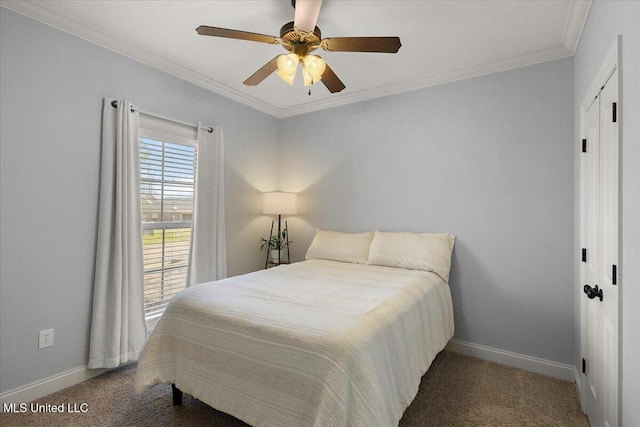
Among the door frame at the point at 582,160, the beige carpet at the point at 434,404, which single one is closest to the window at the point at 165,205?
the beige carpet at the point at 434,404

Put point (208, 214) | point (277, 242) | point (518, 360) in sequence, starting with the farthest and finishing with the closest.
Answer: point (277, 242)
point (208, 214)
point (518, 360)

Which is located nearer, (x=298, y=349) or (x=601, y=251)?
(x=298, y=349)

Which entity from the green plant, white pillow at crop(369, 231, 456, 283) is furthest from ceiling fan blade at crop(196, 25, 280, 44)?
the green plant

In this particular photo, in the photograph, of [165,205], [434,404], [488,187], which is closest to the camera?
[434,404]

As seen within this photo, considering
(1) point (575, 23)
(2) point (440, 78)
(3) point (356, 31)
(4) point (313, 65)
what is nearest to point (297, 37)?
(4) point (313, 65)

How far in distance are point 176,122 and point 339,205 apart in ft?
6.33

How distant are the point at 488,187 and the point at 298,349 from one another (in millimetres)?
2312

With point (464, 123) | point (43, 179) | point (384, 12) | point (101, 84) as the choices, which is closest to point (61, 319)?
point (43, 179)

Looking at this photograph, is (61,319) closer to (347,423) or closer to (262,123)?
(347,423)

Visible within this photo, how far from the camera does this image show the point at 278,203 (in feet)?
12.4

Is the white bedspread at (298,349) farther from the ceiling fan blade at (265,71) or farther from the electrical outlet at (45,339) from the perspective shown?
the ceiling fan blade at (265,71)

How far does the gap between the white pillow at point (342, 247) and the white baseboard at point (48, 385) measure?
2.16 m

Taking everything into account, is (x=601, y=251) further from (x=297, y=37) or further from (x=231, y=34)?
(x=231, y=34)

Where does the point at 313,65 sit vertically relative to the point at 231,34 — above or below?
below
